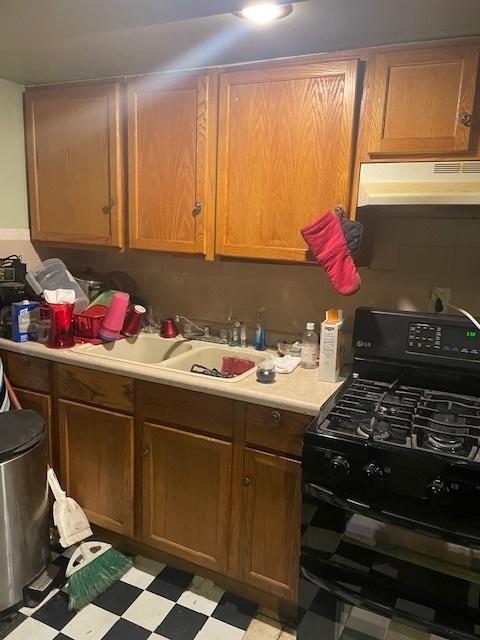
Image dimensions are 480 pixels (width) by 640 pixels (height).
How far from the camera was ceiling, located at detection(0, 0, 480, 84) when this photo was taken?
51.1 inches

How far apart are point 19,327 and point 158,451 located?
0.83 meters

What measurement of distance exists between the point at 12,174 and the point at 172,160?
2.86ft

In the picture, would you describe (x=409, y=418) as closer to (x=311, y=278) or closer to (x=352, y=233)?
(x=352, y=233)

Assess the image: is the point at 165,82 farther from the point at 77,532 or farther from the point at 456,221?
the point at 77,532

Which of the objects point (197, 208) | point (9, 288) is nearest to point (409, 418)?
point (197, 208)

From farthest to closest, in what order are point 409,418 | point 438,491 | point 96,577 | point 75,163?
point 75,163, point 96,577, point 409,418, point 438,491

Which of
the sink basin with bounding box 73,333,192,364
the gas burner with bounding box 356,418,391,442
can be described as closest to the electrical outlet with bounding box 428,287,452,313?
the gas burner with bounding box 356,418,391,442

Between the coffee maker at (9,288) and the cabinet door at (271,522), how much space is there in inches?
49.7

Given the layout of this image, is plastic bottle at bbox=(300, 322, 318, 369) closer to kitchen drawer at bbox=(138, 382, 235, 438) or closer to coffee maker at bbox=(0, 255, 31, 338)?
kitchen drawer at bbox=(138, 382, 235, 438)

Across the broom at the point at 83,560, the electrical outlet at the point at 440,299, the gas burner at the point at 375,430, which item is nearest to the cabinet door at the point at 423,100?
the electrical outlet at the point at 440,299

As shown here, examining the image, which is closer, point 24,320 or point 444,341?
point 444,341

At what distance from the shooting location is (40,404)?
2.12m

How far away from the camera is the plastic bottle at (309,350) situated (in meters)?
1.88

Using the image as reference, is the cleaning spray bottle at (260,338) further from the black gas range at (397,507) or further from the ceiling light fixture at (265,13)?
the ceiling light fixture at (265,13)
